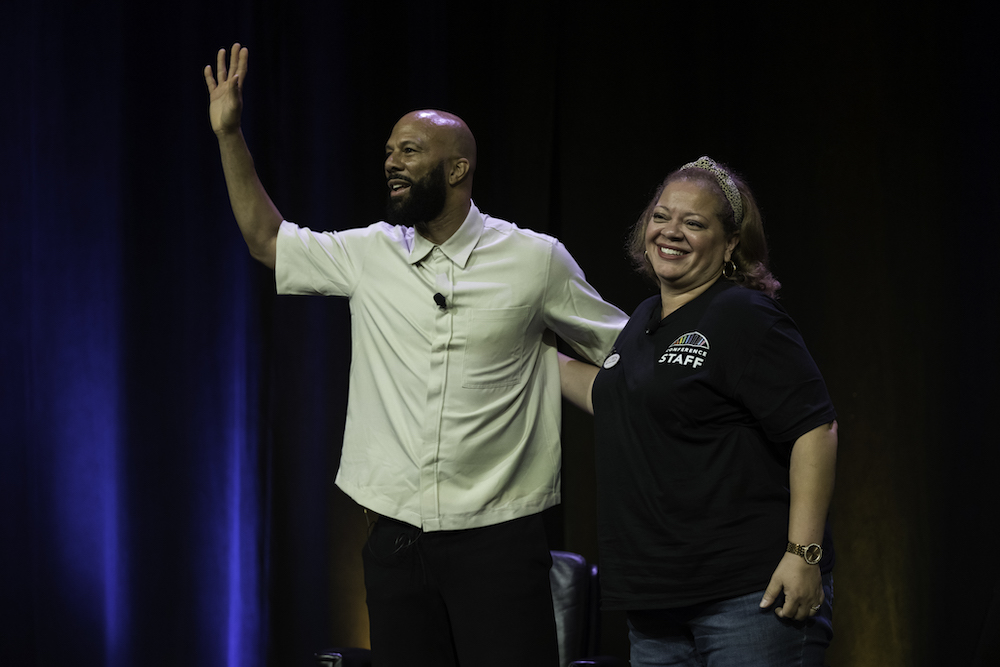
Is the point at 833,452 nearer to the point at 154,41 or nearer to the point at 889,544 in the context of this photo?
the point at 889,544

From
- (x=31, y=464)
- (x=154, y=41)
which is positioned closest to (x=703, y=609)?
(x=31, y=464)

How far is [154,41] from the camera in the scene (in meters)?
3.05

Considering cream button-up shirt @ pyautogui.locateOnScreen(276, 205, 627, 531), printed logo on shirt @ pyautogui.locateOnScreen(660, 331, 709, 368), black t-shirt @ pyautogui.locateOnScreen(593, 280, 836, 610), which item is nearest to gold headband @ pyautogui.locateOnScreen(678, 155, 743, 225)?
black t-shirt @ pyautogui.locateOnScreen(593, 280, 836, 610)

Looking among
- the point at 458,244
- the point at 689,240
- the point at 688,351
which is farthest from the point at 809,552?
the point at 458,244

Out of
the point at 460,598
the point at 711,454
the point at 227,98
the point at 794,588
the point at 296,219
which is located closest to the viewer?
the point at 794,588

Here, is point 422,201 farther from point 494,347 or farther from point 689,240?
point 689,240

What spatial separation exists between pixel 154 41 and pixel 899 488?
296cm

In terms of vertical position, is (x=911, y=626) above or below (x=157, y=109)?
below

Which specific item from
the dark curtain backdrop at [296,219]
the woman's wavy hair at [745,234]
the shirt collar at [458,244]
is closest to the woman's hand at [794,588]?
the woman's wavy hair at [745,234]

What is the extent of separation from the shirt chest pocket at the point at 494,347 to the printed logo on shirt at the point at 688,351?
1.45 ft

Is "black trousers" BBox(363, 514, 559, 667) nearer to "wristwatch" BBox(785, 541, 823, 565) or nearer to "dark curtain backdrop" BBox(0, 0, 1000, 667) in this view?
"wristwatch" BBox(785, 541, 823, 565)

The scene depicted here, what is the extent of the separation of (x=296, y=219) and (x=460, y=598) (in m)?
1.70

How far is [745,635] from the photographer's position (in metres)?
1.46

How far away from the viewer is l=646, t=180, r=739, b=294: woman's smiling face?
1655 mm
